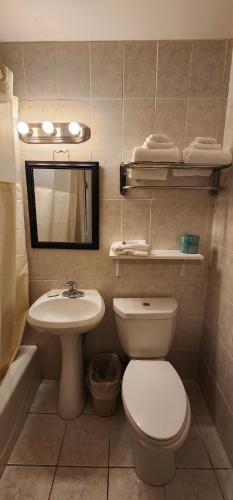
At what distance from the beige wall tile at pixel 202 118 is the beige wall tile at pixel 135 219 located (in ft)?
1.58

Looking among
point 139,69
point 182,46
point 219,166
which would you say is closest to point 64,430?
point 219,166

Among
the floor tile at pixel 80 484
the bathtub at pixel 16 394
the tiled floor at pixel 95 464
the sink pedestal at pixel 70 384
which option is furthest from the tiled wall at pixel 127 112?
the floor tile at pixel 80 484

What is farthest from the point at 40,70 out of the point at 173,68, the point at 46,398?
the point at 46,398

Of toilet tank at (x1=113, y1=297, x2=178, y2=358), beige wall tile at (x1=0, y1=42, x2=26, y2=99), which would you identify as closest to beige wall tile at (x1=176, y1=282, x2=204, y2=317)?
toilet tank at (x1=113, y1=297, x2=178, y2=358)

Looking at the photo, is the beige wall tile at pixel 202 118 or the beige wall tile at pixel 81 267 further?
the beige wall tile at pixel 81 267

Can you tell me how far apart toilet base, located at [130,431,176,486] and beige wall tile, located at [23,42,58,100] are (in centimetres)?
185

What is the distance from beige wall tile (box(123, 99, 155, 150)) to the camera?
124 cm

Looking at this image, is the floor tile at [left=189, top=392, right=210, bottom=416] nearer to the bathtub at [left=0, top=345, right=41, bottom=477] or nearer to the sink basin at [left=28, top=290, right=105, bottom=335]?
the sink basin at [left=28, top=290, right=105, bottom=335]

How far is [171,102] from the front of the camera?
1235 mm

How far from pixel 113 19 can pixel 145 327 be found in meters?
1.62

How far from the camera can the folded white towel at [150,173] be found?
3.96 ft

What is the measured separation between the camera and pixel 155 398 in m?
1.00

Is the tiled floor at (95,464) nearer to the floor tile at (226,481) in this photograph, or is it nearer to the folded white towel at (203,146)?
the floor tile at (226,481)

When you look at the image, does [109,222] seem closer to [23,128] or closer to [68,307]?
[68,307]
